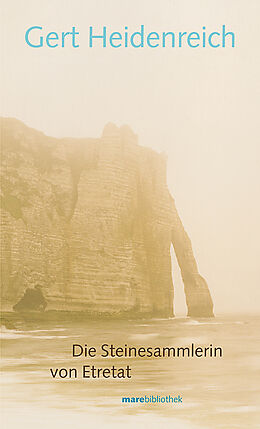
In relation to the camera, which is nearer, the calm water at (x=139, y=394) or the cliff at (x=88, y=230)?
the calm water at (x=139, y=394)

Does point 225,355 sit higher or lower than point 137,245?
lower

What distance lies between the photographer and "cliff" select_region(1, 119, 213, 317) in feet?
80.9

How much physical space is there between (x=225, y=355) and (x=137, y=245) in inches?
714

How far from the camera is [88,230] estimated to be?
25438mm

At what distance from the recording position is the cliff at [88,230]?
2466 cm

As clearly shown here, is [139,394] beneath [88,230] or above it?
beneath

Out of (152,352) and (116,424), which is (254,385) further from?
(116,424)

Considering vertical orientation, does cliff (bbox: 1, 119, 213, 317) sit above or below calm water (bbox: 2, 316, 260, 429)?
above

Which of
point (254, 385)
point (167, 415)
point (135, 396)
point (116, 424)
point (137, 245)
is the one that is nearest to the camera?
point (116, 424)

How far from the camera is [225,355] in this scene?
8.24m

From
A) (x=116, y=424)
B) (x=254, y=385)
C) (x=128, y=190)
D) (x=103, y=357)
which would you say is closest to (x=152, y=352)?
(x=103, y=357)

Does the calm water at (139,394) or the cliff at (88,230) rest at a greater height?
the cliff at (88,230)

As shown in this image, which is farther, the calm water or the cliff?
the cliff

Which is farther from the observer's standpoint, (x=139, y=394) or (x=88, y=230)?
(x=88, y=230)
